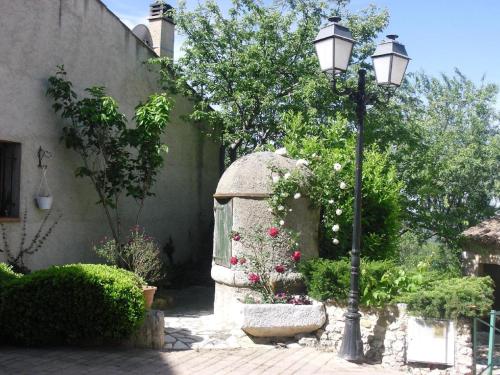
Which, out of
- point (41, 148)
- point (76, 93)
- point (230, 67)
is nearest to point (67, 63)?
point (76, 93)

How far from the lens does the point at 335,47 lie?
6.78 meters

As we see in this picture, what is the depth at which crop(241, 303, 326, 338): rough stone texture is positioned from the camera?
7562 millimetres

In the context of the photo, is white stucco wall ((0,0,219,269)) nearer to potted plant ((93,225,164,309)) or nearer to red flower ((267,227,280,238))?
potted plant ((93,225,164,309))

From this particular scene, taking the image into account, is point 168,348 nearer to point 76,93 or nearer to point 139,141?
point 139,141

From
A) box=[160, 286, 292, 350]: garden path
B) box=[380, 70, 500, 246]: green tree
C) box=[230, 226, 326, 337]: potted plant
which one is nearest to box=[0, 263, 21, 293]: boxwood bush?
box=[160, 286, 292, 350]: garden path

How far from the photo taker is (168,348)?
24.1 ft

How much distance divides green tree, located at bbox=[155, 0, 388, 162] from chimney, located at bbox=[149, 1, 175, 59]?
1.25 metres

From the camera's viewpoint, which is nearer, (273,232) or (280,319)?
(280,319)

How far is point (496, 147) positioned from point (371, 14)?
25.8 feet

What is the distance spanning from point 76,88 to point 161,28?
16.2 feet

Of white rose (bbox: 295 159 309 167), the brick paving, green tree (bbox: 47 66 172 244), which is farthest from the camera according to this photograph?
green tree (bbox: 47 66 172 244)

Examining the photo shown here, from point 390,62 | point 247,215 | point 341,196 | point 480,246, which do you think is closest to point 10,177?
point 247,215

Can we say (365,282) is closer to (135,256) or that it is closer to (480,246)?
(135,256)

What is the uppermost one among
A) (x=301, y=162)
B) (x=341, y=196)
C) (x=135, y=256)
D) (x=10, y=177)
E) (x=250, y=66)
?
(x=250, y=66)
